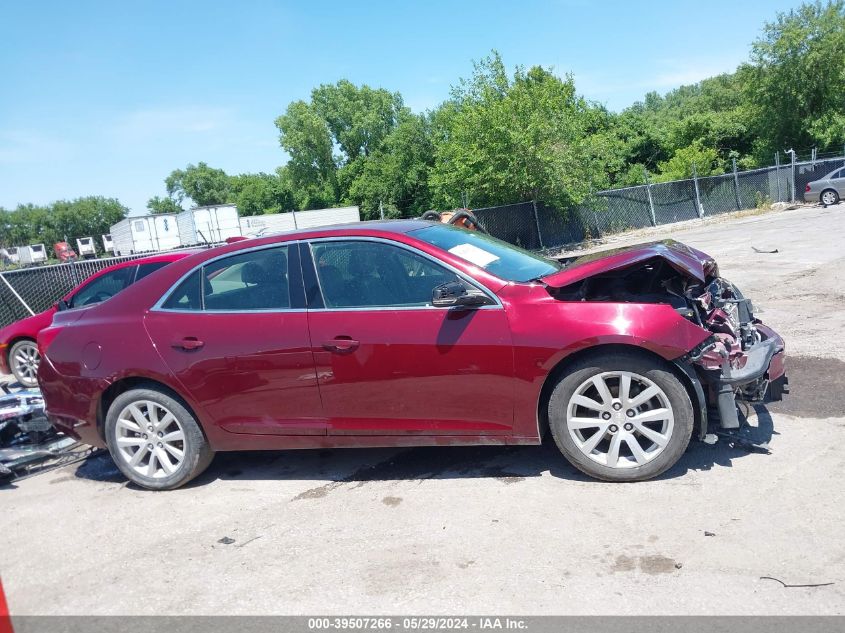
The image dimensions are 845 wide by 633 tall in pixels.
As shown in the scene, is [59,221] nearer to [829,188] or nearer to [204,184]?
[204,184]

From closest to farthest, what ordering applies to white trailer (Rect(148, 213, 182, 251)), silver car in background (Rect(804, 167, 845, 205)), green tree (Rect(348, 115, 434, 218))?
silver car in background (Rect(804, 167, 845, 205)) < white trailer (Rect(148, 213, 182, 251)) < green tree (Rect(348, 115, 434, 218))

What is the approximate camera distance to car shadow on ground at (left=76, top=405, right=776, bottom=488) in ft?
14.6

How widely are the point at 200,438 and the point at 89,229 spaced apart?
4171 inches

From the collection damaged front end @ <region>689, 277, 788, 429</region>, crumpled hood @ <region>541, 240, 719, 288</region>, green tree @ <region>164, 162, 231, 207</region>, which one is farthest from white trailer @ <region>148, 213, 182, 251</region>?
green tree @ <region>164, 162, 231, 207</region>

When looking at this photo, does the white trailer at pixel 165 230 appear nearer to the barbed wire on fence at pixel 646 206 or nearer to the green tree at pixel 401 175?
the barbed wire on fence at pixel 646 206

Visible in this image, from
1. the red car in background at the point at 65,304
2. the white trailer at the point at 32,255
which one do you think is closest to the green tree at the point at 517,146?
the red car in background at the point at 65,304

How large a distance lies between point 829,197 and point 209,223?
28.1 m

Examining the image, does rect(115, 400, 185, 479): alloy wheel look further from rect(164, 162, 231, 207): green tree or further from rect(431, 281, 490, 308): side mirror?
rect(164, 162, 231, 207): green tree

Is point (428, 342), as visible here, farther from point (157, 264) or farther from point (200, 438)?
point (157, 264)

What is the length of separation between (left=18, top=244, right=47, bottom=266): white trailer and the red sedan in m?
56.3

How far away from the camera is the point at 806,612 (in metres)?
2.82

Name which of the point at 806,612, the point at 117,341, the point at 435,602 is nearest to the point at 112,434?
the point at 117,341

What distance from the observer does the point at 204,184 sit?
310 feet

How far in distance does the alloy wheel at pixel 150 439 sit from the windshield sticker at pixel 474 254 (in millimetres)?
2280
